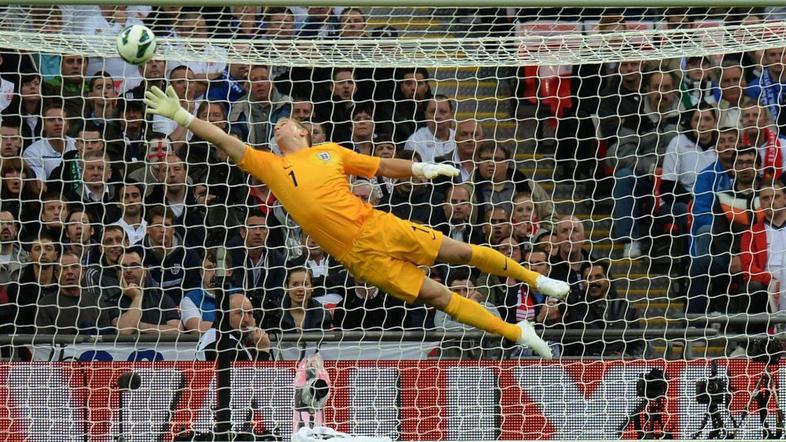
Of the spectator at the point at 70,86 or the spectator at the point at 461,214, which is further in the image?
the spectator at the point at 70,86

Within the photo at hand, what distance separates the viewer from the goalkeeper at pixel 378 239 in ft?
25.8

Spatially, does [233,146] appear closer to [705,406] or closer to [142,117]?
[142,117]

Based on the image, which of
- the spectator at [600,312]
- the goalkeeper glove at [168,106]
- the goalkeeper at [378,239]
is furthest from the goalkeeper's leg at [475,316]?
the goalkeeper glove at [168,106]

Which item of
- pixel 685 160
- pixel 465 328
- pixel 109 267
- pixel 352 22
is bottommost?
pixel 465 328

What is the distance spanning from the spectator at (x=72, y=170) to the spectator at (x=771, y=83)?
4551 mm

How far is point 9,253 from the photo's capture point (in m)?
9.01

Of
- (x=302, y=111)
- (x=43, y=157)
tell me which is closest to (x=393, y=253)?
(x=302, y=111)

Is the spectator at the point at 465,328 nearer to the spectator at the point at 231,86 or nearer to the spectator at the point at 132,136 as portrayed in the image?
the spectator at the point at 231,86

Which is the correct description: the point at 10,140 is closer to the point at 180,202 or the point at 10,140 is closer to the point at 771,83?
the point at 180,202

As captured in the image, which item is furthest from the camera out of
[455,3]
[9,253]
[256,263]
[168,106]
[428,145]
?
[428,145]

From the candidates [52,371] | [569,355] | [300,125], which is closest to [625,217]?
[569,355]

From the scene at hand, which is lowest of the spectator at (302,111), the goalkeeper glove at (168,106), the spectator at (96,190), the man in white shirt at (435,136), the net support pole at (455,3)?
the spectator at (96,190)

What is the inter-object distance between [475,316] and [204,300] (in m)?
2.02

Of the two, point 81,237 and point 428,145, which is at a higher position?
point 428,145
